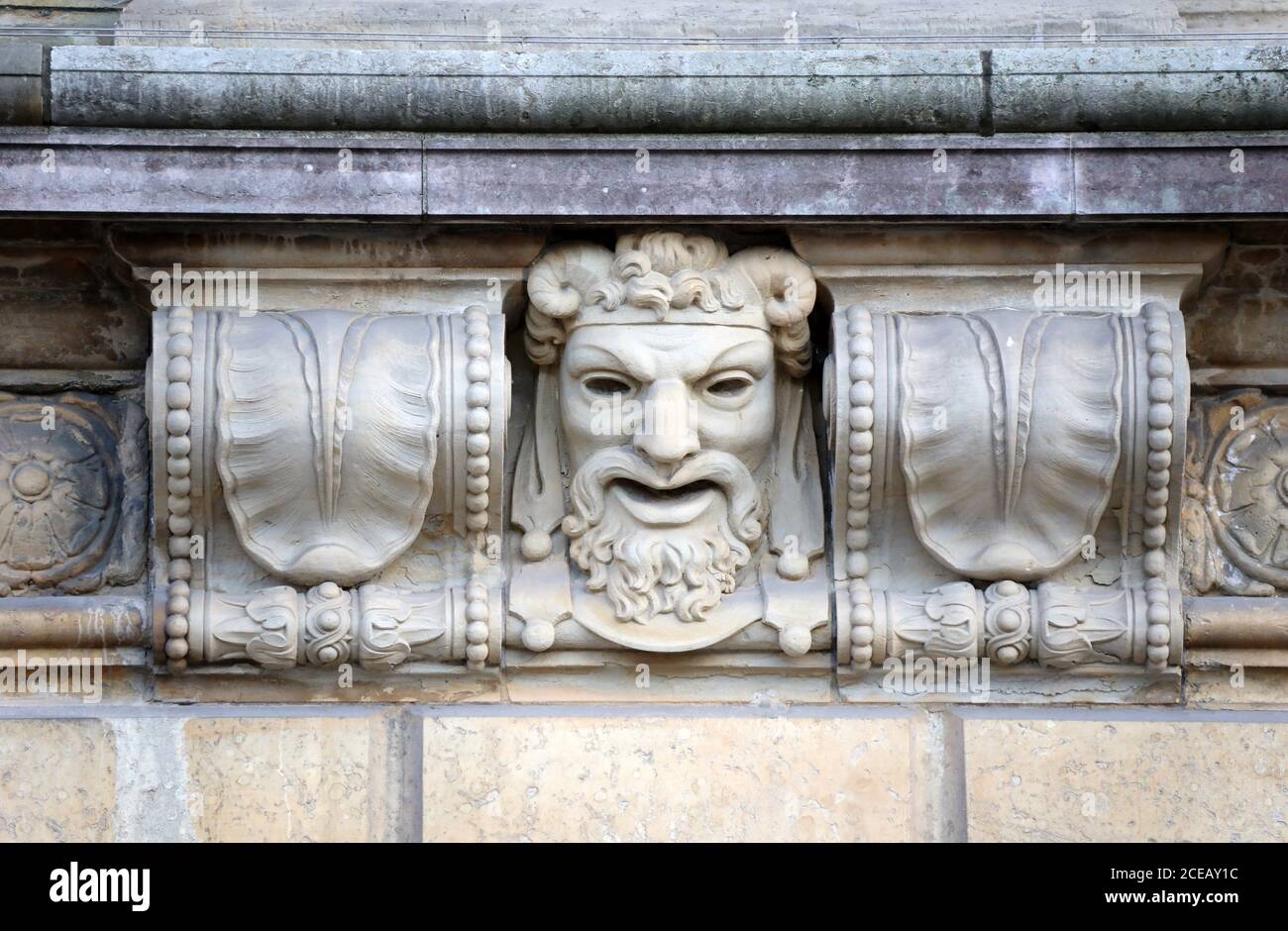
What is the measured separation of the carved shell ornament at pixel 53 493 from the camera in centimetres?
335

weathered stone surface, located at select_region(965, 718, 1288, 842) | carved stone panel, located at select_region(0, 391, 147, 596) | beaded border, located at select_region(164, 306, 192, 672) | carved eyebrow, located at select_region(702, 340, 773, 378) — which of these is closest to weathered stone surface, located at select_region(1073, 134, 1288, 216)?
carved eyebrow, located at select_region(702, 340, 773, 378)

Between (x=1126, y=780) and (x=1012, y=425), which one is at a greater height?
(x=1012, y=425)

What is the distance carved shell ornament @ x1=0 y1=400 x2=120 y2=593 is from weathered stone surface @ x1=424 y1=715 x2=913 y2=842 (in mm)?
675

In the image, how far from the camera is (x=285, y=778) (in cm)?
326

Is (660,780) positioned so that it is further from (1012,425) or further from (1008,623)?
(1012,425)

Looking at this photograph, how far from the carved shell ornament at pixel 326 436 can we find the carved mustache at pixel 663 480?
0.27m

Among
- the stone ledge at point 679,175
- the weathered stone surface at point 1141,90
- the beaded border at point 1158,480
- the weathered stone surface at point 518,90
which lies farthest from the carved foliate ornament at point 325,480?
the beaded border at point 1158,480

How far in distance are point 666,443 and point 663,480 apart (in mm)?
89

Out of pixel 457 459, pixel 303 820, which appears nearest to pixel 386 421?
pixel 457 459

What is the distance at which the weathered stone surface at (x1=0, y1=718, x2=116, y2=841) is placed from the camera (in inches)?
127

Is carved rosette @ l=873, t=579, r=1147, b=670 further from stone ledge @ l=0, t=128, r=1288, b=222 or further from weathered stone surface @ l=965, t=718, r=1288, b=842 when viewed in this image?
stone ledge @ l=0, t=128, r=1288, b=222

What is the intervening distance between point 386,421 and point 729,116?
2.42ft

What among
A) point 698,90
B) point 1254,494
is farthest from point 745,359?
point 1254,494

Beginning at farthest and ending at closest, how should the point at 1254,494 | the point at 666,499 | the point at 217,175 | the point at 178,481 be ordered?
the point at 1254,494
the point at 666,499
the point at 178,481
the point at 217,175
